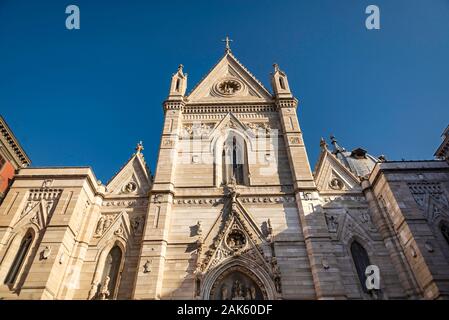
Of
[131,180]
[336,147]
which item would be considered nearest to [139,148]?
[131,180]

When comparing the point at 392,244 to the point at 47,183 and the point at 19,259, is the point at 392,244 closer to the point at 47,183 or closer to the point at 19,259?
the point at 19,259

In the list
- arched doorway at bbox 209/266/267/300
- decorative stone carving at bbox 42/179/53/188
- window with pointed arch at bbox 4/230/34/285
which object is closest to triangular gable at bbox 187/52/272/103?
decorative stone carving at bbox 42/179/53/188

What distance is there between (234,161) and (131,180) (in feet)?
20.7

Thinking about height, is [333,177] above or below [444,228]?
above

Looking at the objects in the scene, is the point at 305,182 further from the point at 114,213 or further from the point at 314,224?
the point at 114,213

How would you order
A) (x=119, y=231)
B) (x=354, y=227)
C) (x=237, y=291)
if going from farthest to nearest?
(x=119, y=231) < (x=354, y=227) < (x=237, y=291)

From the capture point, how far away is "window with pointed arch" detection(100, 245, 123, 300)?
13.2 meters

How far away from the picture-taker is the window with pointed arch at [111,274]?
1324 cm

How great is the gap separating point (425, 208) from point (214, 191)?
10347mm

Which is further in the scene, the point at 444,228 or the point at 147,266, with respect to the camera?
the point at 444,228

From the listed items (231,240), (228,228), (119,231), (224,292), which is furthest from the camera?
(119,231)

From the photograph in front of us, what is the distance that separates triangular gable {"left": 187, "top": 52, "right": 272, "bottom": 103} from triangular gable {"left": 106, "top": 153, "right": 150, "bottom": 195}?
6415 millimetres

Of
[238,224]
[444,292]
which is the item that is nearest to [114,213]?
[238,224]

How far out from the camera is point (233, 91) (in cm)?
2319
